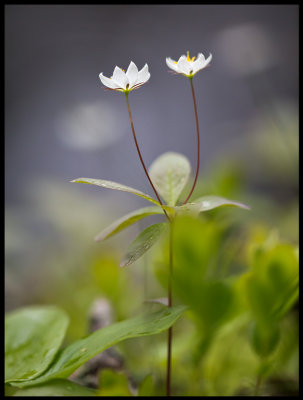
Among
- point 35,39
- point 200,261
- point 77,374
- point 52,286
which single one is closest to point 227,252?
point 200,261

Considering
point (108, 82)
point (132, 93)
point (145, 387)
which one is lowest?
point (145, 387)

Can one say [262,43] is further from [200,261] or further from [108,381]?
[108,381]

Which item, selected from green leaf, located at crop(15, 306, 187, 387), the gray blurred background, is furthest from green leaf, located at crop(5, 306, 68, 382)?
the gray blurred background

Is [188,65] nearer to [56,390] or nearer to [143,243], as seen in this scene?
→ [143,243]

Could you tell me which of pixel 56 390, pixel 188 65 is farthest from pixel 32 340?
pixel 188 65

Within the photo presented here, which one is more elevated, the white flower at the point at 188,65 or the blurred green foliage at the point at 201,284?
the white flower at the point at 188,65

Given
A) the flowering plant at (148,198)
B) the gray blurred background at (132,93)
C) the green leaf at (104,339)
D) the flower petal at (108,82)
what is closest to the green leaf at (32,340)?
the green leaf at (104,339)

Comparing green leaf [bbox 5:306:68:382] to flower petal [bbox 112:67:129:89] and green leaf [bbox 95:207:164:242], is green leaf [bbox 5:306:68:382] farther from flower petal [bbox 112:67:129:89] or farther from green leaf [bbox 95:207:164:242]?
flower petal [bbox 112:67:129:89]

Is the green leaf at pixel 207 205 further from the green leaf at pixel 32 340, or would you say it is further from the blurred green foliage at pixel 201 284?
the green leaf at pixel 32 340
